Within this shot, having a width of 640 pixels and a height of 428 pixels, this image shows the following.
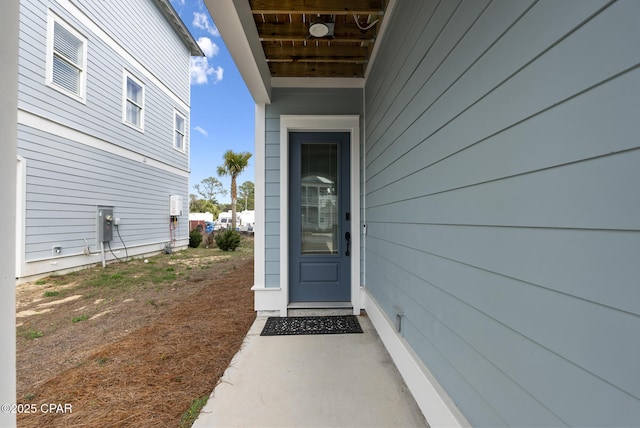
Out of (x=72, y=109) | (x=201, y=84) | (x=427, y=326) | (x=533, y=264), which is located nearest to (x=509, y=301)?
(x=533, y=264)

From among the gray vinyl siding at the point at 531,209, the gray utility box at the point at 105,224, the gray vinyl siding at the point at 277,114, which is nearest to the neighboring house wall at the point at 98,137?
the gray utility box at the point at 105,224

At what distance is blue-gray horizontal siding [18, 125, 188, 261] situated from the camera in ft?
15.7

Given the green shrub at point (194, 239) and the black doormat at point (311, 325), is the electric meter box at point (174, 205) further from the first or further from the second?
the black doormat at point (311, 325)

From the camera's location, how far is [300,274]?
3352 millimetres

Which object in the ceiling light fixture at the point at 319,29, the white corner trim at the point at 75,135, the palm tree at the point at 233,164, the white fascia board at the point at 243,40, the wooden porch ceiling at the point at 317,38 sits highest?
the palm tree at the point at 233,164

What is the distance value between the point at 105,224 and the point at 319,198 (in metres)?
5.54

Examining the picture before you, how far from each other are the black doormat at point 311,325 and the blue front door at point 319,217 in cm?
31

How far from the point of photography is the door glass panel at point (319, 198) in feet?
11.1

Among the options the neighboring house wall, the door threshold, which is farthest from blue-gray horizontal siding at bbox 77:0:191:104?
the door threshold

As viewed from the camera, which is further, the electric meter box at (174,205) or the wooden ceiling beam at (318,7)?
the electric meter box at (174,205)

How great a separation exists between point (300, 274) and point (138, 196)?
20.4ft

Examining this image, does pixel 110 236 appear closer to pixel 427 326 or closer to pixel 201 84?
pixel 427 326

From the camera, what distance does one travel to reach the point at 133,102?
7.15 m

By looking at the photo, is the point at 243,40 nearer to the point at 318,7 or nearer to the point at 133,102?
the point at 318,7
